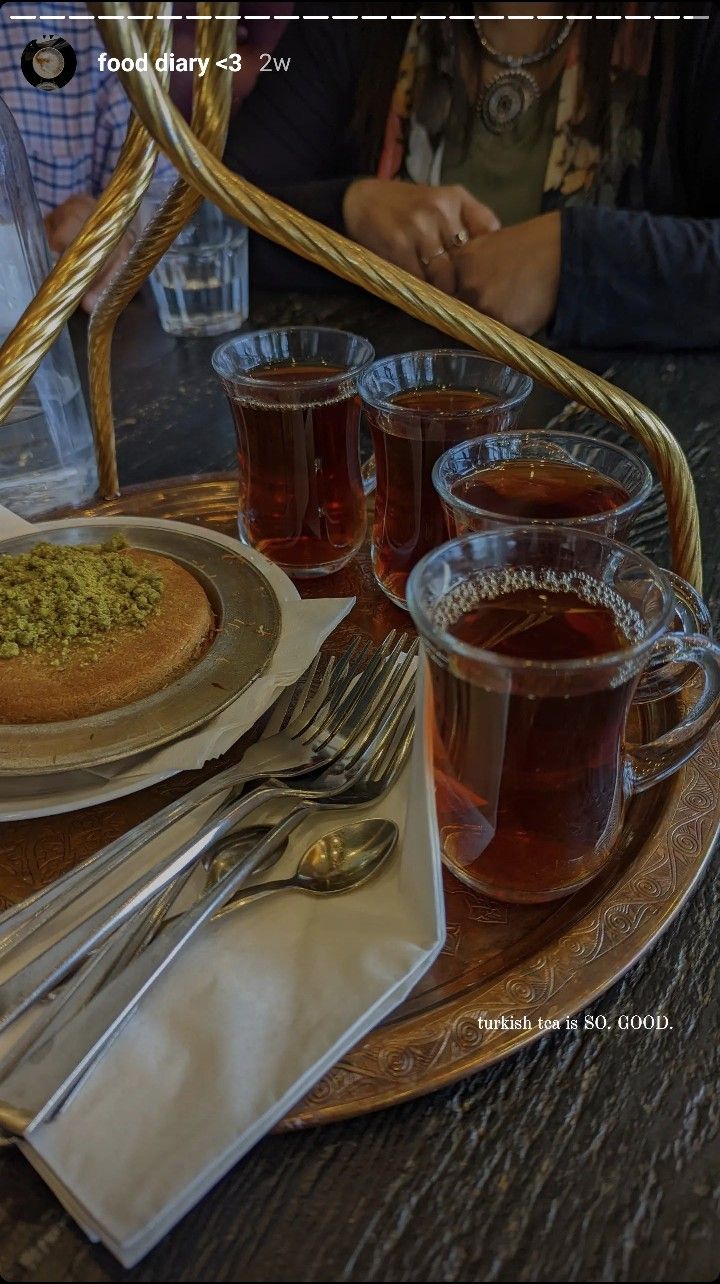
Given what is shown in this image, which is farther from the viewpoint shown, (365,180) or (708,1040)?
(365,180)

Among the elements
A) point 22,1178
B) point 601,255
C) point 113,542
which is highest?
Result: point 601,255

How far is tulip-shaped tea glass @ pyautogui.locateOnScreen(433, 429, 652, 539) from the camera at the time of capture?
55 cm

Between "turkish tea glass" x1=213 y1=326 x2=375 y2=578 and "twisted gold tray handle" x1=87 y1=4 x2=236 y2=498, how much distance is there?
82 mm

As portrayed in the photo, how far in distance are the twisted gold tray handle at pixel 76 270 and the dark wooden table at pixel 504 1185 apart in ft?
1.20

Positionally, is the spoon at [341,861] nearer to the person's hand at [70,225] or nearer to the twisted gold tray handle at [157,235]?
the twisted gold tray handle at [157,235]

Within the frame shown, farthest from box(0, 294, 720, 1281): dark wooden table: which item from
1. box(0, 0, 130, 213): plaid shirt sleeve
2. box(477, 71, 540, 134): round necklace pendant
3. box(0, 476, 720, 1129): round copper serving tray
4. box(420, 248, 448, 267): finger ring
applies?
box(0, 0, 130, 213): plaid shirt sleeve

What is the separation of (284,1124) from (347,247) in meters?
0.41

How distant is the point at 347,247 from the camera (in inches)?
18.5

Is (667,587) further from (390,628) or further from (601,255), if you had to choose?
(601,255)

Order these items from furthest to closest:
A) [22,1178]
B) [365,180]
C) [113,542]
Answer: [365,180] → [113,542] → [22,1178]

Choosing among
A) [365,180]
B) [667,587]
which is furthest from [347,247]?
[365,180]

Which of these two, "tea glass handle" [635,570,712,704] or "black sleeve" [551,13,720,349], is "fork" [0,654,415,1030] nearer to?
"tea glass handle" [635,570,712,704]

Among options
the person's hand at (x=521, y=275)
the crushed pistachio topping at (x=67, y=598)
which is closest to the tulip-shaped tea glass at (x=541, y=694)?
the crushed pistachio topping at (x=67, y=598)

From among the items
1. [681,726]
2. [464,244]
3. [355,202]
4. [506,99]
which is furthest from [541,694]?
[506,99]
